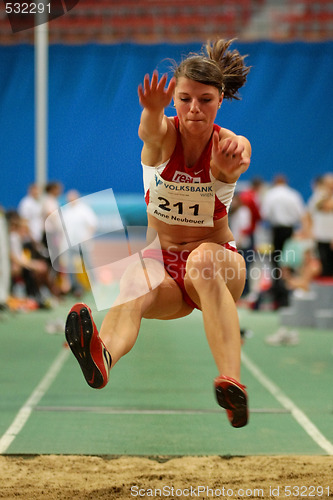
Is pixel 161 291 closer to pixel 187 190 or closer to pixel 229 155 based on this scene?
pixel 187 190

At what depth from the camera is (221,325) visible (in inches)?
129

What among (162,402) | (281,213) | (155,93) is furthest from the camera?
(281,213)

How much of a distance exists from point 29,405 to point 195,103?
337cm

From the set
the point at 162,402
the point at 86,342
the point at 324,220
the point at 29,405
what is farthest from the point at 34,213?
the point at 86,342

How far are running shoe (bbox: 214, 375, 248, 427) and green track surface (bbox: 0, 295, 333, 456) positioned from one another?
1.49 meters

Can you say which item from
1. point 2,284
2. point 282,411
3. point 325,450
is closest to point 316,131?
point 2,284

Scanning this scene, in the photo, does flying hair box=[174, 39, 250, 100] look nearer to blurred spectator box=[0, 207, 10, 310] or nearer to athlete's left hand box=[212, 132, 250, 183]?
athlete's left hand box=[212, 132, 250, 183]

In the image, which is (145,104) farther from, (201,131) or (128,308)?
(128,308)

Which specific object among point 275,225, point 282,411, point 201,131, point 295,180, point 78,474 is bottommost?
point 78,474

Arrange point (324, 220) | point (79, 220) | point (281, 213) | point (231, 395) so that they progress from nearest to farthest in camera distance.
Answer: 1. point (231, 395)
2. point (79, 220)
3. point (324, 220)
4. point (281, 213)

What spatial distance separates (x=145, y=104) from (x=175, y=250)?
0.80 metres

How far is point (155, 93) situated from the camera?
3.02 metres

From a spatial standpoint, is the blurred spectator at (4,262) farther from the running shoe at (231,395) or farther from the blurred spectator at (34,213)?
the running shoe at (231,395)

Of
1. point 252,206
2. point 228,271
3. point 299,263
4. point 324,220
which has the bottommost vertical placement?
point 228,271
